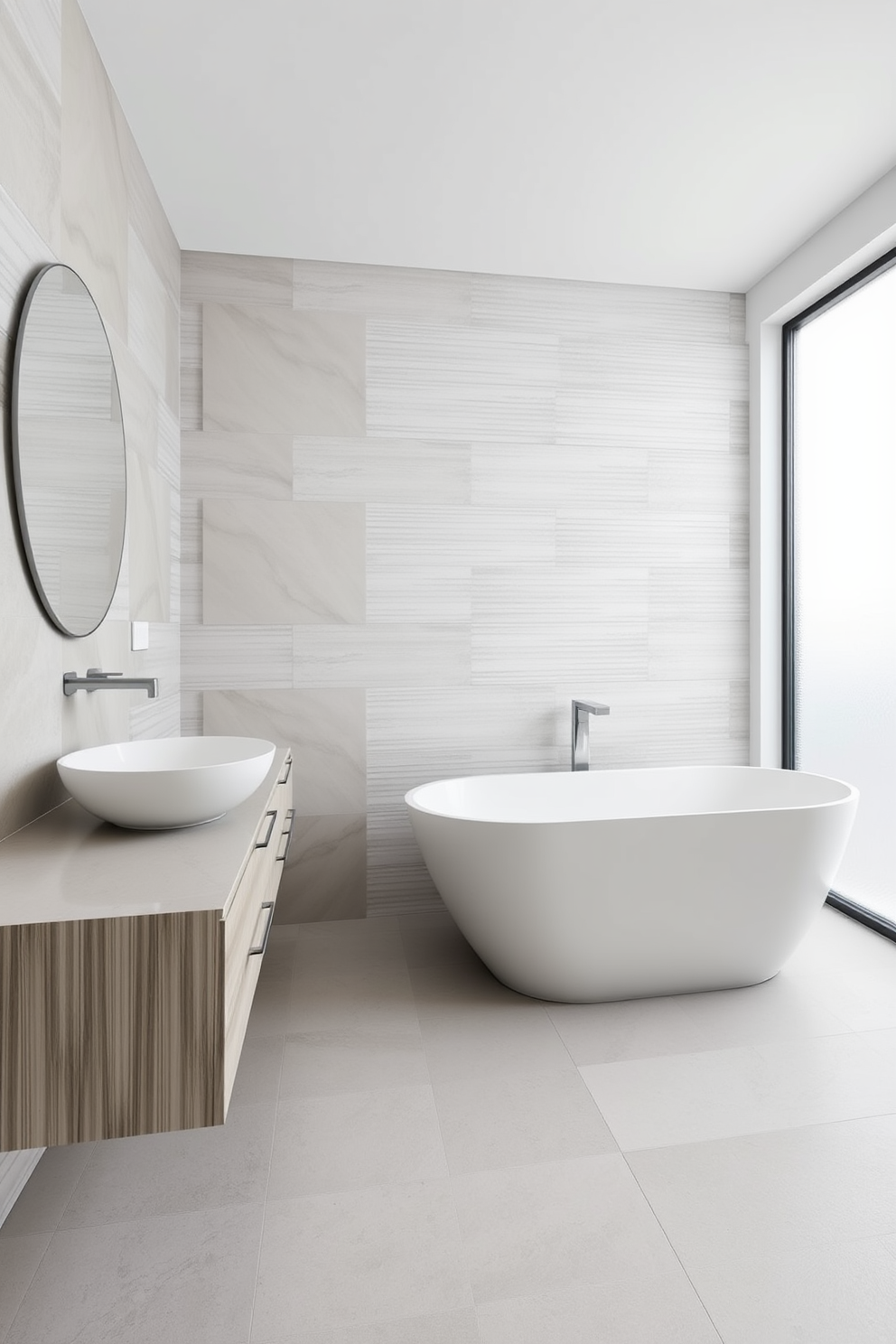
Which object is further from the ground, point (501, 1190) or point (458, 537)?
point (458, 537)

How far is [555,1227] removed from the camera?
1.49 meters

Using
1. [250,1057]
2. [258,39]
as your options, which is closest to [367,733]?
[250,1057]

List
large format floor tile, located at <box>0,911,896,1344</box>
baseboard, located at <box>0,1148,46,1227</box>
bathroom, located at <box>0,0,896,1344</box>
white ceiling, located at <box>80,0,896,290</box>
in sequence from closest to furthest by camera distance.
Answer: large format floor tile, located at <box>0,911,896,1344</box>
bathroom, located at <box>0,0,896,1344</box>
baseboard, located at <box>0,1148,46,1227</box>
white ceiling, located at <box>80,0,896,290</box>

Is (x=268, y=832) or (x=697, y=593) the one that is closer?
(x=268, y=832)

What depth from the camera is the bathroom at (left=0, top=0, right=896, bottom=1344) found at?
141cm

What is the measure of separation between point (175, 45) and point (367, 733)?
2194 mm

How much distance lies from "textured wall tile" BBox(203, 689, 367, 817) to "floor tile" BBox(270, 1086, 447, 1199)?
1.28 metres

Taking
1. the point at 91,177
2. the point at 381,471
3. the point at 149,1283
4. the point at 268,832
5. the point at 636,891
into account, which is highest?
the point at 91,177

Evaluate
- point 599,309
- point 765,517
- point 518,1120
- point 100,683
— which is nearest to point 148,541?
point 100,683

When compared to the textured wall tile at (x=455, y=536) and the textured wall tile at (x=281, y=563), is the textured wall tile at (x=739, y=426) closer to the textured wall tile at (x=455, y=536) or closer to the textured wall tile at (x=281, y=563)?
the textured wall tile at (x=455, y=536)

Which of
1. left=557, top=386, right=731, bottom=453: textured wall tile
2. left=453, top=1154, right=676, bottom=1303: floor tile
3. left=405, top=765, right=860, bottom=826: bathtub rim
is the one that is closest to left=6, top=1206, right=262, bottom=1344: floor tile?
left=453, top=1154, right=676, bottom=1303: floor tile

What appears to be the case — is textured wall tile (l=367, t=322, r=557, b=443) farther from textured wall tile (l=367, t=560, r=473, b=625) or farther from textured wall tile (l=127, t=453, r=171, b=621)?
textured wall tile (l=127, t=453, r=171, b=621)

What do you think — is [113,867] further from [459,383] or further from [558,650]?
[459,383]

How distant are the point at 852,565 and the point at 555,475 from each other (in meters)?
1.21
